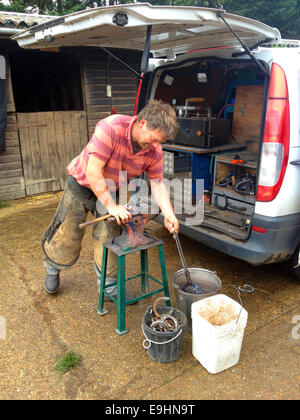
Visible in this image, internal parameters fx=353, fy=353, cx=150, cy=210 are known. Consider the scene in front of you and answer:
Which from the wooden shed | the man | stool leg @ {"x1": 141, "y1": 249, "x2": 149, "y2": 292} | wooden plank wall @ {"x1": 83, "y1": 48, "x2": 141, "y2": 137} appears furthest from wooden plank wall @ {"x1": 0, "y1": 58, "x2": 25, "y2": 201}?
stool leg @ {"x1": 141, "y1": 249, "x2": 149, "y2": 292}

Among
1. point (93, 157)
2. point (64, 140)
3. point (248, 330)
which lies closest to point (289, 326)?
→ point (248, 330)

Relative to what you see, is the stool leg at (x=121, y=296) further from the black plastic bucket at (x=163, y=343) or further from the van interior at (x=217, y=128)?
the van interior at (x=217, y=128)

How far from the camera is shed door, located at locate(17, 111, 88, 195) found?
6125 millimetres

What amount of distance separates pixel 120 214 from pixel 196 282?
1.03 metres

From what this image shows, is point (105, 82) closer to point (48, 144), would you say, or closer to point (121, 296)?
point (48, 144)

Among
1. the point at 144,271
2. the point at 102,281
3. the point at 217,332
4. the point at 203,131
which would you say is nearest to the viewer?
the point at 217,332

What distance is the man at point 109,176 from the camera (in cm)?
232

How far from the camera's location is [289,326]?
2.77 m

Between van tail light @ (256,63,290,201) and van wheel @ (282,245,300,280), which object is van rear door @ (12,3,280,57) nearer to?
van tail light @ (256,63,290,201)

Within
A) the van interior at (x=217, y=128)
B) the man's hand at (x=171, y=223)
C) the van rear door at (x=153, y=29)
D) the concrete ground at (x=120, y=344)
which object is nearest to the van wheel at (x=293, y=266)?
the concrete ground at (x=120, y=344)

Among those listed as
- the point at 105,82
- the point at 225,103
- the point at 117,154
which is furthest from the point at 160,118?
the point at 105,82

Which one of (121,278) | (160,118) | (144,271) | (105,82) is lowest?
(144,271)

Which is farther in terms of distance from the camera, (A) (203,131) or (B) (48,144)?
(B) (48,144)

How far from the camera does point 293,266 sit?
119 inches
